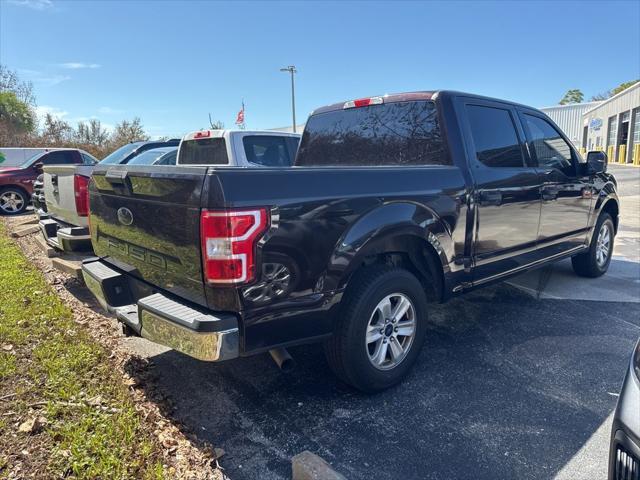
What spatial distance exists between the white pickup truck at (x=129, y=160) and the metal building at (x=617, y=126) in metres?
36.0

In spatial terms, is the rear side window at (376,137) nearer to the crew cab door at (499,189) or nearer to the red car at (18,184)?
the crew cab door at (499,189)

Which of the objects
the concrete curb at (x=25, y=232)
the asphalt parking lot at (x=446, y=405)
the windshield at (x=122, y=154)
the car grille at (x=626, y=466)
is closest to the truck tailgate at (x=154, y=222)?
the asphalt parking lot at (x=446, y=405)

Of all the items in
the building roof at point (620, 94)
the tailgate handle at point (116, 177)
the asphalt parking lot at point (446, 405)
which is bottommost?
the asphalt parking lot at point (446, 405)

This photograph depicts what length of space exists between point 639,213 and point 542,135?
30.5 feet

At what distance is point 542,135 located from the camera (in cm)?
466

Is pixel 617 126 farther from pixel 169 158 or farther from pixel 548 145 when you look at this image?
pixel 169 158

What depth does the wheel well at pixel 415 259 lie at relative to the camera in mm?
3072

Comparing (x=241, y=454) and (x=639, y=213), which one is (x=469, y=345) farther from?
(x=639, y=213)

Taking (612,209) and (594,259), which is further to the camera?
(612,209)

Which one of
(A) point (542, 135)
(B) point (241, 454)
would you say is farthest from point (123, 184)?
(A) point (542, 135)

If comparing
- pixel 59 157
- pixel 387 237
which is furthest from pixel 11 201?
pixel 387 237

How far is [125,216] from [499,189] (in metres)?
2.92

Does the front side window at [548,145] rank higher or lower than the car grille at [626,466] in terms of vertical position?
higher

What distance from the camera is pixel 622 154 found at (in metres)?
38.2
